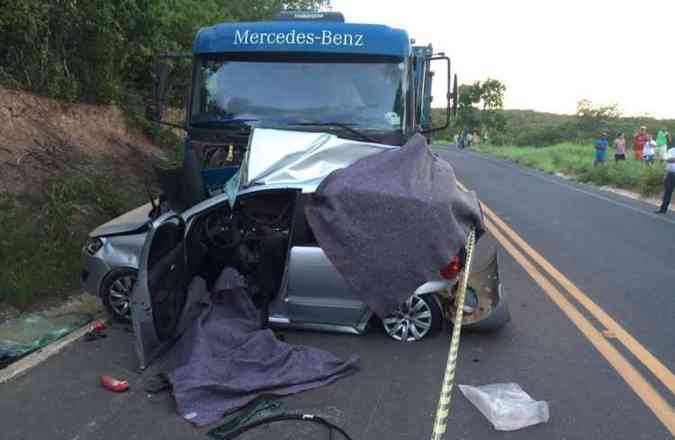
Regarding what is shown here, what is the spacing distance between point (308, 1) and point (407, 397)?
2218 cm

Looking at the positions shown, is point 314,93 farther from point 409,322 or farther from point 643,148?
point 643,148

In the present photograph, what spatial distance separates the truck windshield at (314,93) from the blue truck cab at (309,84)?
0.03 feet

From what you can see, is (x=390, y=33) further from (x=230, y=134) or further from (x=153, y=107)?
(x=153, y=107)

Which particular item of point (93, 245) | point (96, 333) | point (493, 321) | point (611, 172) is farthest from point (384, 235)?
point (611, 172)

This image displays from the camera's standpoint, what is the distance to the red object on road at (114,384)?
4.60m

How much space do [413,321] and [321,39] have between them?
3.24m

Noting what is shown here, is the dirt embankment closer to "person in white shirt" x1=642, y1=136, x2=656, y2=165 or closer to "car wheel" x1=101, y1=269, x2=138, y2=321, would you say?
"car wheel" x1=101, y1=269, x2=138, y2=321

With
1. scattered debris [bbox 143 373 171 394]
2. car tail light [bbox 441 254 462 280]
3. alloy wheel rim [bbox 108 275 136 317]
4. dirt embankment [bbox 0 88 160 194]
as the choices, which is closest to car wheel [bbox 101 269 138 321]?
alloy wheel rim [bbox 108 275 136 317]

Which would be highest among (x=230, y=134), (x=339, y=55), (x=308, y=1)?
(x=308, y=1)

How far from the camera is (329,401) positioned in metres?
4.44

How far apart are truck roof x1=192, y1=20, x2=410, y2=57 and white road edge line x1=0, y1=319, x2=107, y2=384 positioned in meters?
3.43

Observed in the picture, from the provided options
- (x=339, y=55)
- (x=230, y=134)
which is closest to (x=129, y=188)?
(x=230, y=134)

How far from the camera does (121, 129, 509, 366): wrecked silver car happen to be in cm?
518

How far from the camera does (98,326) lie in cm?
584
